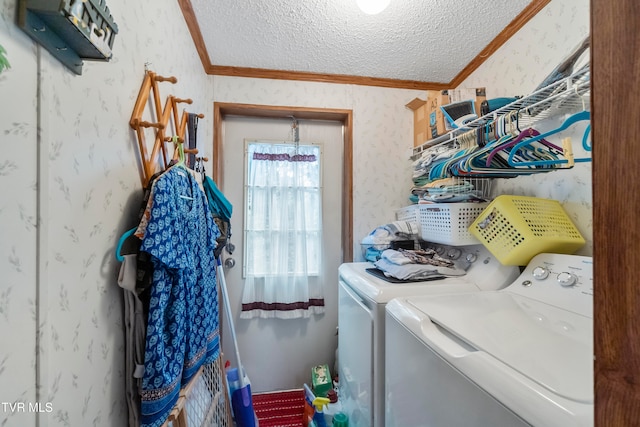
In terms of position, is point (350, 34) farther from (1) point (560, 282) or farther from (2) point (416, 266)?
(1) point (560, 282)

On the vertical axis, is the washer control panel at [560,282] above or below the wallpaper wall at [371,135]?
below

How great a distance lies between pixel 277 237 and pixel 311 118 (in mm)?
967

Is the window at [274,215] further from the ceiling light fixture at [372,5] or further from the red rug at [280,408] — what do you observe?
the ceiling light fixture at [372,5]

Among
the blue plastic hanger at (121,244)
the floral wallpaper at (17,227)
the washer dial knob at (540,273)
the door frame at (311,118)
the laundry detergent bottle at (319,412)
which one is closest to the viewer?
the floral wallpaper at (17,227)

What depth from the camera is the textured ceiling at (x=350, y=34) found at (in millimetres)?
1235

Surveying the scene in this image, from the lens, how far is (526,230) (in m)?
0.94

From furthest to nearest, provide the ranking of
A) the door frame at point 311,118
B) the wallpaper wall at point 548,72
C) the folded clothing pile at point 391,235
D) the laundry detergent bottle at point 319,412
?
the door frame at point 311,118, the folded clothing pile at point 391,235, the laundry detergent bottle at point 319,412, the wallpaper wall at point 548,72

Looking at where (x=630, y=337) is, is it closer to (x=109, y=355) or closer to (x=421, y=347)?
(x=421, y=347)

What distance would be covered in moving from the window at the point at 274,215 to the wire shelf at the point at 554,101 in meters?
1.22

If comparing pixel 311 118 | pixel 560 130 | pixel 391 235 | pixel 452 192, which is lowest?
pixel 391 235

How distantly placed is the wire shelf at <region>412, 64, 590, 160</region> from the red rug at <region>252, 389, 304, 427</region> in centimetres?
211

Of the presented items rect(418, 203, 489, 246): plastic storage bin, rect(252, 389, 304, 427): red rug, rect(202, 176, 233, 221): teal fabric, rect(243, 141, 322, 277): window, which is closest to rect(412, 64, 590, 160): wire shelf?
rect(418, 203, 489, 246): plastic storage bin

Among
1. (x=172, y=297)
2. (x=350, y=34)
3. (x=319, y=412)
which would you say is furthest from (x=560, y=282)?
(x=350, y=34)

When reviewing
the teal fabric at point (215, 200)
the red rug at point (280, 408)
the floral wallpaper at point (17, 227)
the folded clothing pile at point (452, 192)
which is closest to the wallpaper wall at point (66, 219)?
the floral wallpaper at point (17, 227)
